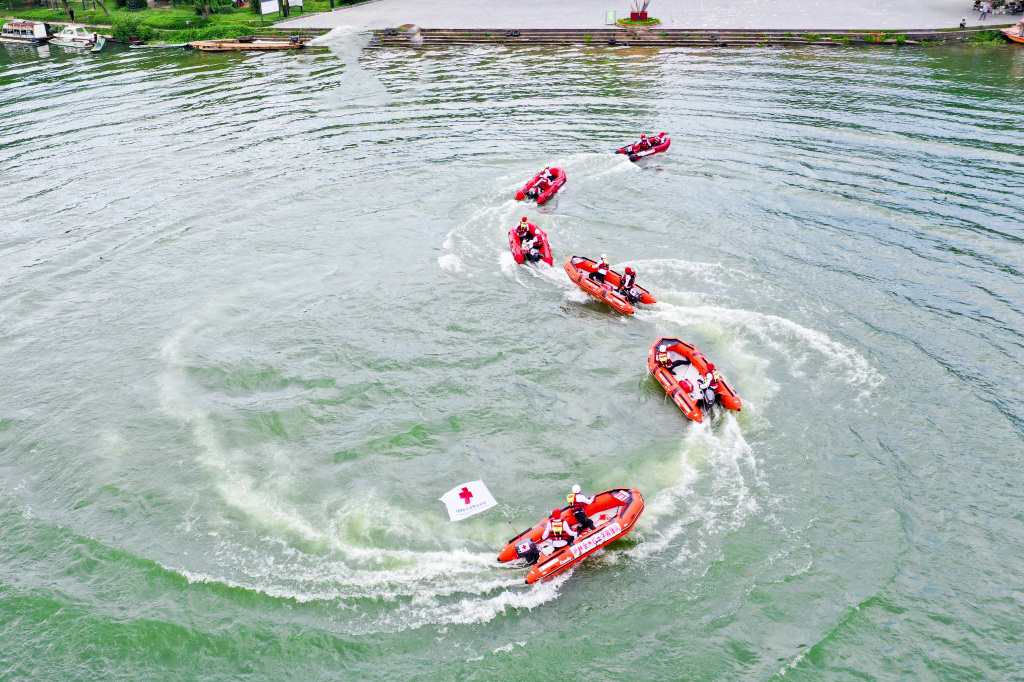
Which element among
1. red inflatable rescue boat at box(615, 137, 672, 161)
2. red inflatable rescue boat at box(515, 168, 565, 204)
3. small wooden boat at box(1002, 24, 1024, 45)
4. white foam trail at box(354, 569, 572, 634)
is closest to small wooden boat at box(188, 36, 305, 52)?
red inflatable rescue boat at box(615, 137, 672, 161)

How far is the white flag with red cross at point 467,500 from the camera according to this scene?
66.3 ft

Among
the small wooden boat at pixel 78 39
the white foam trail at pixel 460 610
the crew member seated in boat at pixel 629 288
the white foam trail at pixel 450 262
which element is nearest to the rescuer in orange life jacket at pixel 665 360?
the crew member seated in boat at pixel 629 288

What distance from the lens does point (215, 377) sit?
2600cm

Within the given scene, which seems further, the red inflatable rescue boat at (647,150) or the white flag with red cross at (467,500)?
the red inflatable rescue boat at (647,150)

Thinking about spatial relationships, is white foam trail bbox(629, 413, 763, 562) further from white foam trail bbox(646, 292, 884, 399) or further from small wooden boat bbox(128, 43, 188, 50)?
small wooden boat bbox(128, 43, 188, 50)

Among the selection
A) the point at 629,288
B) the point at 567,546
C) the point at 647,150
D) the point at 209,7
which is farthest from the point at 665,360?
the point at 209,7

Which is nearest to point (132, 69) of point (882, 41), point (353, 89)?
point (353, 89)

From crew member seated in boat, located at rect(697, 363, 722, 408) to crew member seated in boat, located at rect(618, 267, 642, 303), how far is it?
561 centimetres

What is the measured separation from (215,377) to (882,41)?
208 ft

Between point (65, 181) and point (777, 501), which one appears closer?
point (777, 501)

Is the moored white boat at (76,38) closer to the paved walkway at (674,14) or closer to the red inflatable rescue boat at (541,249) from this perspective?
the paved walkway at (674,14)

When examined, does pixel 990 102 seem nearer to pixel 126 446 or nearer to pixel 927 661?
pixel 927 661

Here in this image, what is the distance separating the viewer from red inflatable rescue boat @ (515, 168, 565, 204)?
37.4m

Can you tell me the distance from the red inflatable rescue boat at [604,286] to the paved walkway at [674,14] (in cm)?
4862
